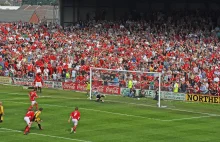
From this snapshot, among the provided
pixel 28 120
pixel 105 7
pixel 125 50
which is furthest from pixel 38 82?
pixel 105 7

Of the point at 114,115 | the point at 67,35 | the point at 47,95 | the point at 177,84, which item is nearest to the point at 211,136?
the point at 114,115

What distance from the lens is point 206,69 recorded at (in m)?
60.5

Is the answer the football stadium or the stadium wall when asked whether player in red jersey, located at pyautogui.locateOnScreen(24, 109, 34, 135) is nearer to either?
the football stadium

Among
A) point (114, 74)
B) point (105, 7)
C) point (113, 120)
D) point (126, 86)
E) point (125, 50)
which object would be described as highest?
point (105, 7)

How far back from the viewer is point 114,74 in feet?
198

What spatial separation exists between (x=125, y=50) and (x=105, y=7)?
1642 centimetres

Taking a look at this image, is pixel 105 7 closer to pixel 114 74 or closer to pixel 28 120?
pixel 114 74

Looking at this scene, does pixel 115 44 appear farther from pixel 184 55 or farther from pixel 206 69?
pixel 206 69

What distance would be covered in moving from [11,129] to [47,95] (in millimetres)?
18507

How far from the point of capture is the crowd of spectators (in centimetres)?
5988

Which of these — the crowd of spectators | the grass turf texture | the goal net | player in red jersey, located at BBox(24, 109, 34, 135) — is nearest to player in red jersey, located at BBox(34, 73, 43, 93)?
the grass turf texture

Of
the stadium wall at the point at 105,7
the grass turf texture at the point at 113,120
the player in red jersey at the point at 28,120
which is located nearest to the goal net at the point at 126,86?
the grass turf texture at the point at 113,120

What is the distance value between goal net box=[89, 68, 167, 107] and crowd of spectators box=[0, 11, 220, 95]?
9 centimetres

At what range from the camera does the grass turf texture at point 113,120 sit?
4119 cm
